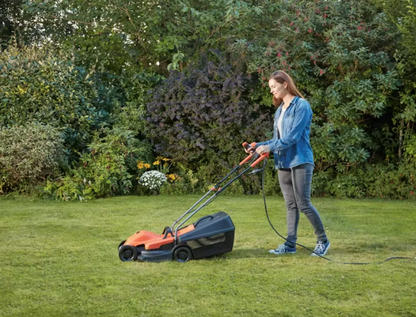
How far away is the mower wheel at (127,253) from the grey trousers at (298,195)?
143 cm

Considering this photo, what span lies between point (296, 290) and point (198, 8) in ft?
27.6

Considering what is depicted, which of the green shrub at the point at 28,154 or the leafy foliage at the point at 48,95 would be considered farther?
the leafy foliage at the point at 48,95

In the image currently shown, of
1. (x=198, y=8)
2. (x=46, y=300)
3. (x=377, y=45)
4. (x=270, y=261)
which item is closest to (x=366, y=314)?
(x=270, y=261)

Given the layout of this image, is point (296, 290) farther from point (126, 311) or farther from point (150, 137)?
point (150, 137)

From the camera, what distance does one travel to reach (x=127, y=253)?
16.6ft

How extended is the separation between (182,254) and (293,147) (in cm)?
135

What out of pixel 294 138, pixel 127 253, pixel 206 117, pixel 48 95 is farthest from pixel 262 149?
pixel 48 95

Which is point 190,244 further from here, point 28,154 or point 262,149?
point 28,154

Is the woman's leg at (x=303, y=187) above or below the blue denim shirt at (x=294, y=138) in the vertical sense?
below

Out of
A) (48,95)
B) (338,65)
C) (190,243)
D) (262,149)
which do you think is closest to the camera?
(262,149)

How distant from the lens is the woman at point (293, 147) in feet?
15.9

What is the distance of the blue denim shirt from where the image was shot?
191 inches

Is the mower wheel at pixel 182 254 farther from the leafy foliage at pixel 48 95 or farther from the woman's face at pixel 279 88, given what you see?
the leafy foliage at pixel 48 95

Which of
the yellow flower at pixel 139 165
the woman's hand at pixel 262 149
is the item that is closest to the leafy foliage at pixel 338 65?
the yellow flower at pixel 139 165
